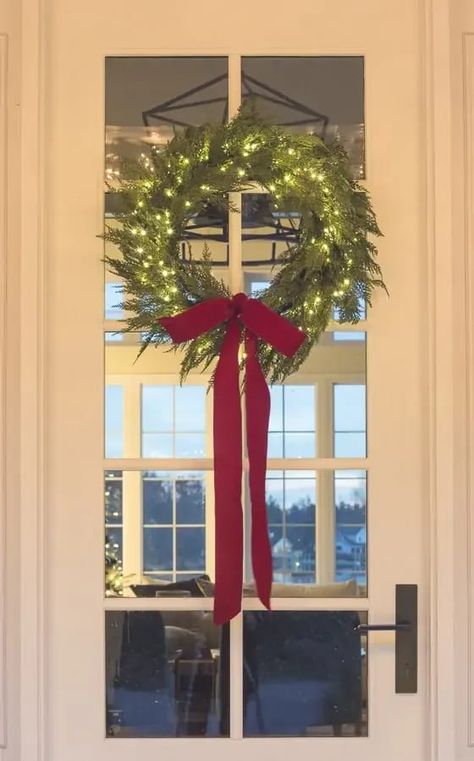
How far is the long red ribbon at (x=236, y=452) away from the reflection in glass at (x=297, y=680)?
12 cm

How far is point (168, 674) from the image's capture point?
171cm

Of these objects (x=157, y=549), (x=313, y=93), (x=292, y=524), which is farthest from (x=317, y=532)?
(x=313, y=93)

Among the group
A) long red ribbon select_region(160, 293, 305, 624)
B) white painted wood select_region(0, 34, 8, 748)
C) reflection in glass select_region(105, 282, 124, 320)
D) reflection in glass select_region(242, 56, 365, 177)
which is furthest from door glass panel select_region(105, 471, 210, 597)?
reflection in glass select_region(242, 56, 365, 177)

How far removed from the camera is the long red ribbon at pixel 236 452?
161cm

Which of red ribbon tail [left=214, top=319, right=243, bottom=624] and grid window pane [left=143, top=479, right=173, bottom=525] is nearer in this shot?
red ribbon tail [left=214, top=319, right=243, bottom=624]

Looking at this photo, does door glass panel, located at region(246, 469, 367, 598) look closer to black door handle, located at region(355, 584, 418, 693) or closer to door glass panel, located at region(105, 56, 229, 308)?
black door handle, located at region(355, 584, 418, 693)

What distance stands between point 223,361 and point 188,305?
5.2 inches

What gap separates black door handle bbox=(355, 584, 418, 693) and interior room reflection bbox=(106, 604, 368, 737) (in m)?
0.07

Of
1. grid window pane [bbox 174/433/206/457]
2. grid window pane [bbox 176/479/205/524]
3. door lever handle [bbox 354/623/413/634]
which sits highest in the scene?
grid window pane [bbox 174/433/206/457]

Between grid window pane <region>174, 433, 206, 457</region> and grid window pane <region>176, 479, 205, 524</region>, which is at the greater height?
grid window pane <region>174, 433, 206, 457</region>

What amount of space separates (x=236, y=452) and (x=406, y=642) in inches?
20.4

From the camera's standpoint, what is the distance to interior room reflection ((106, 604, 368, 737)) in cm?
170

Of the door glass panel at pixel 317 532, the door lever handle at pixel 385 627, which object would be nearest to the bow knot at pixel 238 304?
the door glass panel at pixel 317 532

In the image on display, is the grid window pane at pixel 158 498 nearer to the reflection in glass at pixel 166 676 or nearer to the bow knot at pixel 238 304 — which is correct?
Answer: the reflection in glass at pixel 166 676
